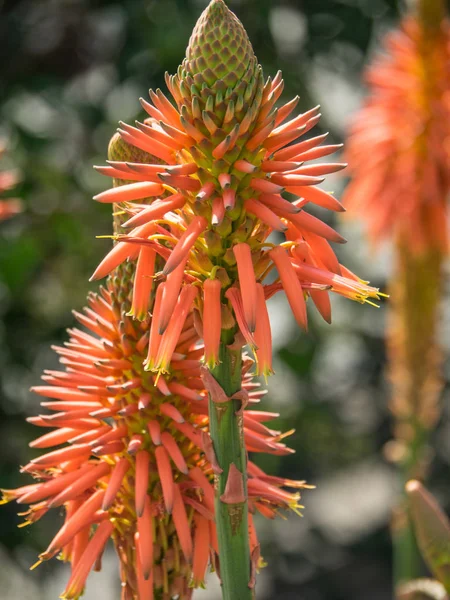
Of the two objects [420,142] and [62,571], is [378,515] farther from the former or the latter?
[420,142]

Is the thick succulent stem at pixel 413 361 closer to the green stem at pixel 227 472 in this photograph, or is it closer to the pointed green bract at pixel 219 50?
the green stem at pixel 227 472

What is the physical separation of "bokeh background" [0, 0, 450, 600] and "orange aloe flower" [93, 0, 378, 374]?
2.86m

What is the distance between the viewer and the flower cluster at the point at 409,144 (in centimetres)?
335

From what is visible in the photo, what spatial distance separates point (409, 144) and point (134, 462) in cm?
246

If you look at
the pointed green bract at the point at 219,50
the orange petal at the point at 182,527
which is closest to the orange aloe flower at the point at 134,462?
the orange petal at the point at 182,527

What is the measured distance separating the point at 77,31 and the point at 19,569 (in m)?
2.87

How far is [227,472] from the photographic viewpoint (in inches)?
43.0

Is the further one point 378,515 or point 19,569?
point 378,515

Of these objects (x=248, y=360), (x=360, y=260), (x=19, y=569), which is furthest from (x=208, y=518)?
(x=360, y=260)

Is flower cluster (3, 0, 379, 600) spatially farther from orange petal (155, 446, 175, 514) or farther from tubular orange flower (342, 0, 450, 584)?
tubular orange flower (342, 0, 450, 584)

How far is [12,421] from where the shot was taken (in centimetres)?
438

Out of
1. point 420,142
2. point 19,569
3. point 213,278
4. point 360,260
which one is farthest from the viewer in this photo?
point 360,260

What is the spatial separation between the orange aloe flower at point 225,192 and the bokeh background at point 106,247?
2861 mm

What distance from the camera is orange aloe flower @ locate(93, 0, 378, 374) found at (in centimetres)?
102
